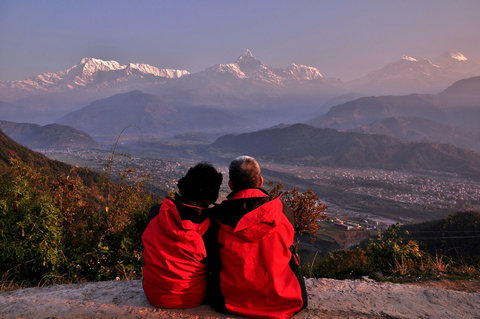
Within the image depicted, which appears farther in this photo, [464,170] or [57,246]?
[464,170]

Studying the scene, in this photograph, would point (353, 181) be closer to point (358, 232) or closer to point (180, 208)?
point (358, 232)

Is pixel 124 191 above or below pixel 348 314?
above

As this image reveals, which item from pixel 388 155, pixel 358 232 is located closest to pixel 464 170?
pixel 388 155

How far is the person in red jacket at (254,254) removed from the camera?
8.57 ft

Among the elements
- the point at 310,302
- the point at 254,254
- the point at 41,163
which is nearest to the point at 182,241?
the point at 254,254

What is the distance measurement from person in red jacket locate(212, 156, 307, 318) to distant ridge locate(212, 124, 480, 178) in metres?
122

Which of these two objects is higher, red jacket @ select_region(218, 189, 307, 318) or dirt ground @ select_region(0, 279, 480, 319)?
red jacket @ select_region(218, 189, 307, 318)

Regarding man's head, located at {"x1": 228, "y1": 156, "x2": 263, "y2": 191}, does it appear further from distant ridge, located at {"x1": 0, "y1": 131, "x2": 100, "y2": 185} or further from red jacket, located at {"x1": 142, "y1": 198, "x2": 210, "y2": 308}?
distant ridge, located at {"x1": 0, "y1": 131, "x2": 100, "y2": 185}

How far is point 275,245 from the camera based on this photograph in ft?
8.68

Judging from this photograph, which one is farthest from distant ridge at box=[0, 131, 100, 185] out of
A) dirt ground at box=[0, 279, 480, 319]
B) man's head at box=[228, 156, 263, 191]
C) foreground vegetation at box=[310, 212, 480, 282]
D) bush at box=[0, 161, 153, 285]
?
foreground vegetation at box=[310, 212, 480, 282]

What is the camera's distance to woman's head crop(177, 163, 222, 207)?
280 centimetres

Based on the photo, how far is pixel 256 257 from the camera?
2.64 metres

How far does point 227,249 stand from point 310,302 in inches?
60.3

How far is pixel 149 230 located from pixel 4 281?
9.42ft
